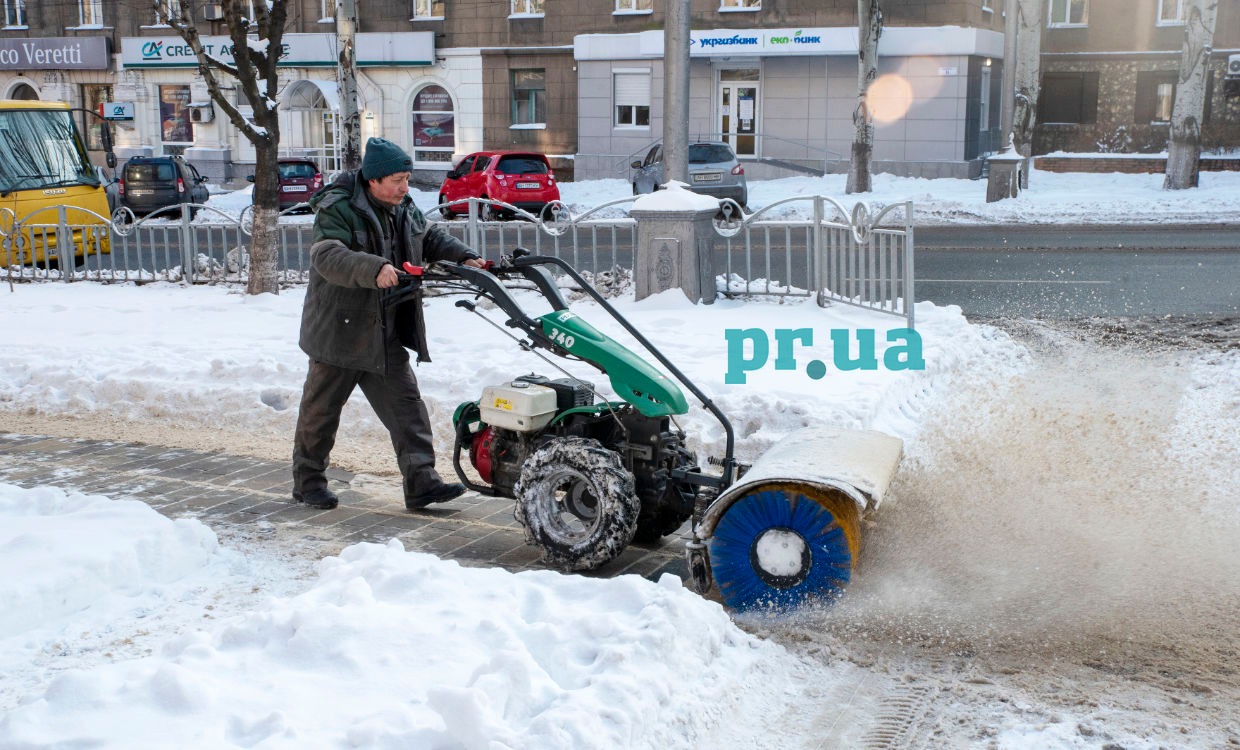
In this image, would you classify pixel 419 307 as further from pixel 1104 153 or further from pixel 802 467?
pixel 1104 153

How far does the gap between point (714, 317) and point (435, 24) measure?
27002 mm

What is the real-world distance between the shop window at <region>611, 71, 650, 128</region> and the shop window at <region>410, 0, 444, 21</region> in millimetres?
5755

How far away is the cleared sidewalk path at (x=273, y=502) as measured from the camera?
520 cm

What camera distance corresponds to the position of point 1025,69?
29906mm

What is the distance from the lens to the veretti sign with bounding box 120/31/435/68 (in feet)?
113

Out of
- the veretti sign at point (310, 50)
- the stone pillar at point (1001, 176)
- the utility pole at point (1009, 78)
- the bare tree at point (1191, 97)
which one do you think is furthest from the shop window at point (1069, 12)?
the veretti sign at point (310, 50)

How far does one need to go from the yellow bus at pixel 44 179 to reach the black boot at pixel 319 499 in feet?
29.8

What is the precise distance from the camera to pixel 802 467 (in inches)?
173

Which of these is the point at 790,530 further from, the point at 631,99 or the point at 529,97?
the point at 529,97

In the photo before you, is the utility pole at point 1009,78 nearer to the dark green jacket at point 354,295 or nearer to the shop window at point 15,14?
the dark green jacket at point 354,295

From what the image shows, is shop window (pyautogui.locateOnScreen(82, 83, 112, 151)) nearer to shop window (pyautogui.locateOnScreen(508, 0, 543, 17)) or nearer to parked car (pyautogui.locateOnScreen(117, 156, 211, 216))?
parked car (pyautogui.locateOnScreen(117, 156, 211, 216))

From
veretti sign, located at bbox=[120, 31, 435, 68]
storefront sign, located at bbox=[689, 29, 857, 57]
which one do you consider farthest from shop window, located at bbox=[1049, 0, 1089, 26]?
veretti sign, located at bbox=[120, 31, 435, 68]

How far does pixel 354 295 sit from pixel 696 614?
2476mm

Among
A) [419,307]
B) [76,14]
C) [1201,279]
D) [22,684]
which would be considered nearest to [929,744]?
[22,684]
